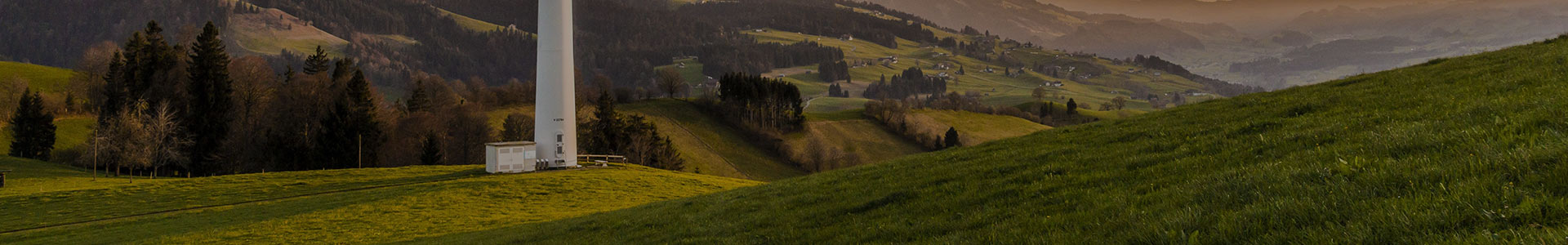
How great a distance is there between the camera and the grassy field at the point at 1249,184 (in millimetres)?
6934

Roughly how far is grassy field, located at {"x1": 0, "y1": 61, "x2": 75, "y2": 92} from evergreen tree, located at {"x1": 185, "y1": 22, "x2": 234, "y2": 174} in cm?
7318

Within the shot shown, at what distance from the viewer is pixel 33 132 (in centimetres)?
9388

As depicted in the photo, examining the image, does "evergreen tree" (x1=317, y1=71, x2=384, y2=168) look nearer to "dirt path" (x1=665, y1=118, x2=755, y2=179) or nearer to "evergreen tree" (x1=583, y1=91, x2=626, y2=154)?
"evergreen tree" (x1=583, y1=91, x2=626, y2=154)

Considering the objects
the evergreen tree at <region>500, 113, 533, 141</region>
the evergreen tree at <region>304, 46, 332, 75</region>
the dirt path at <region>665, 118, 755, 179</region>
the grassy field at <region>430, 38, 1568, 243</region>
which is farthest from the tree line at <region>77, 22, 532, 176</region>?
the grassy field at <region>430, 38, 1568, 243</region>

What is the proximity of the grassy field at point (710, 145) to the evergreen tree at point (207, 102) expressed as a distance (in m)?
69.3

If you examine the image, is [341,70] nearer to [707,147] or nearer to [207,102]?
[207,102]

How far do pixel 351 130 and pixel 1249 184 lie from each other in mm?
108286

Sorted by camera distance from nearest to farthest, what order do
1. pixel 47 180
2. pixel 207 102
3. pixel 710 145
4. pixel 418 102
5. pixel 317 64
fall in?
pixel 47 180
pixel 207 102
pixel 317 64
pixel 418 102
pixel 710 145

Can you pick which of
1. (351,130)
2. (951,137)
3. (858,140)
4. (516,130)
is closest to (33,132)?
(351,130)

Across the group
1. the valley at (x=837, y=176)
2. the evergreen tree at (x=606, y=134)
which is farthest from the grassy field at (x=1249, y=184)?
the evergreen tree at (x=606, y=134)

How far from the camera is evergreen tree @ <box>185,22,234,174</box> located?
88.1 meters

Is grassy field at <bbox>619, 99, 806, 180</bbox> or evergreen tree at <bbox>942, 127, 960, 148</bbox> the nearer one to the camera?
grassy field at <bbox>619, 99, 806, 180</bbox>

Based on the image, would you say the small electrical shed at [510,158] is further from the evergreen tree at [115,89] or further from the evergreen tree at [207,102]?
the evergreen tree at [115,89]

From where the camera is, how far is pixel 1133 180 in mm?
13008
